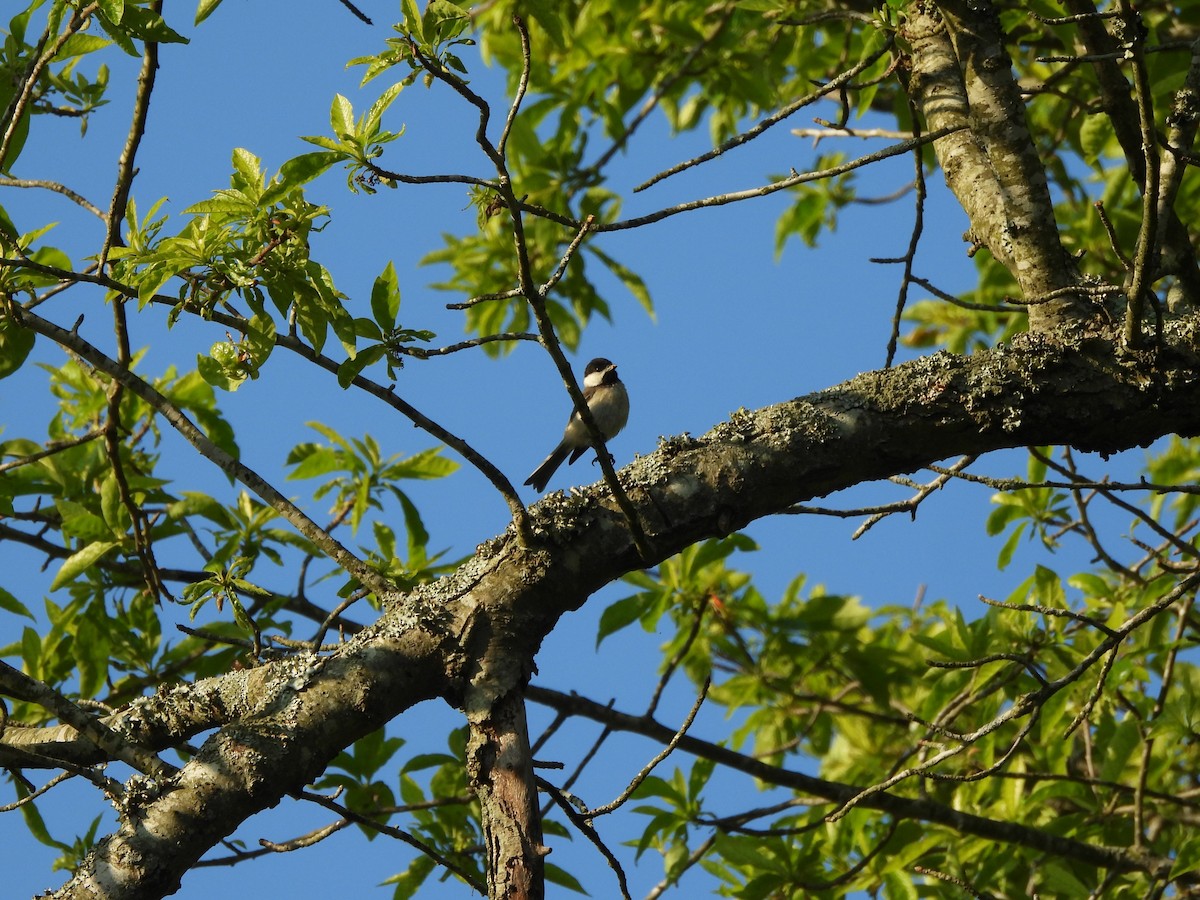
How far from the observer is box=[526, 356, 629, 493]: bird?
7.89m

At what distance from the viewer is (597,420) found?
8094mm

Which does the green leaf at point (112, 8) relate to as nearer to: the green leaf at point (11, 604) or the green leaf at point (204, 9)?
the green leaf at point (204, 9)

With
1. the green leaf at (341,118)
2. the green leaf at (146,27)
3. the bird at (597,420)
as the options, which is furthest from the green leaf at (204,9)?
the bird at (597,420)

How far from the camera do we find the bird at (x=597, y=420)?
789 centimetres

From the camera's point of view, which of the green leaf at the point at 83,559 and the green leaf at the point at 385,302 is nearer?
the green leaf at the point at 385,302

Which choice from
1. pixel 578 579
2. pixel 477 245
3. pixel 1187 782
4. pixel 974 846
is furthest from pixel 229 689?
pixel 1187 782

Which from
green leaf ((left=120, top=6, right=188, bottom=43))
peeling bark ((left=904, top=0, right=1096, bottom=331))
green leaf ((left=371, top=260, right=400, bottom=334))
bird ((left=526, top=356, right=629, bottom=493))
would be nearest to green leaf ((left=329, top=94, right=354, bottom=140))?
green leaf ((left=371, top=260, right=400, bottom=334))

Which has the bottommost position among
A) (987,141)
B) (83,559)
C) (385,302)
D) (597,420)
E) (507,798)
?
(507,798)

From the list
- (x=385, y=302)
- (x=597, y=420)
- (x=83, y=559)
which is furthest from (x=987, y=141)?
(x=597, y=420)

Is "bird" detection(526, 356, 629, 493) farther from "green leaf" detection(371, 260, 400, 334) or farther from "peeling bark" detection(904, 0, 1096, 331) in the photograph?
"green leaf" detection(371, 260, 400, 334)

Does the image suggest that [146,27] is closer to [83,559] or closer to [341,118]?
[341,118]

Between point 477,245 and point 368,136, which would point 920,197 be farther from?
point 477,245

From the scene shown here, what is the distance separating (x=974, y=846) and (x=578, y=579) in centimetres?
275

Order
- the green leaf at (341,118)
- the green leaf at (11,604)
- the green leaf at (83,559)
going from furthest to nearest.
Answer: the green leaf at (83,559), the green leaf at (11,604), the green leaf at (341,118)
